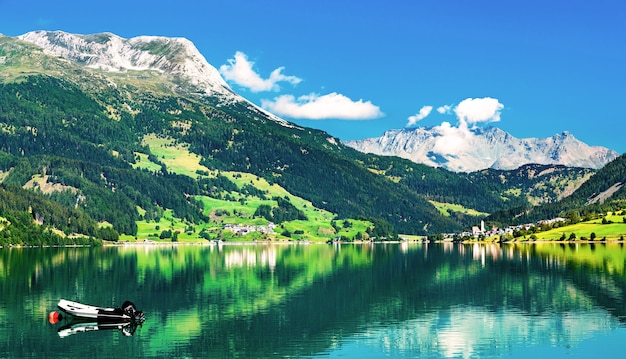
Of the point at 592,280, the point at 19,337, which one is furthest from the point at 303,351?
the point at 592,280

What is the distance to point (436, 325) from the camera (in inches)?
3223

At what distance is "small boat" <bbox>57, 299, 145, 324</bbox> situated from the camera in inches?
3280

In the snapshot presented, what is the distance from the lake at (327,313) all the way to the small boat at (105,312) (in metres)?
1.36

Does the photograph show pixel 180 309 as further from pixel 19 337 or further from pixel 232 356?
pixel 232 356

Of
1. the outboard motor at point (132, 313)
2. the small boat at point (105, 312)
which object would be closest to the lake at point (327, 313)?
the outboard motor at point (132, 313)

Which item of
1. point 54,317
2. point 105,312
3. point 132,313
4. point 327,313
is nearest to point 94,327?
point 105,312

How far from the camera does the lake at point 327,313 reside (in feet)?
226

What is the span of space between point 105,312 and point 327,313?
26.3m

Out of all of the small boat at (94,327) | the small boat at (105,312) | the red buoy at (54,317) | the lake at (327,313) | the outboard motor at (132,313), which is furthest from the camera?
the red buoy at (54,317)

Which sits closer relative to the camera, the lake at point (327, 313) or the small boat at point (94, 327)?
the lake at point (327, 313)

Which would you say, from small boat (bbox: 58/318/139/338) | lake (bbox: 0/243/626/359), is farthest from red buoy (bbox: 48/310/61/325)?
small boat (bbox: 58/318/139/338)

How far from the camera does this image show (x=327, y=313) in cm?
9181

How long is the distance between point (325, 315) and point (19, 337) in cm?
3445

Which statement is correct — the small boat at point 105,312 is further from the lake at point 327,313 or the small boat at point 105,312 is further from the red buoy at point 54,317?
the lake at point 327,313
